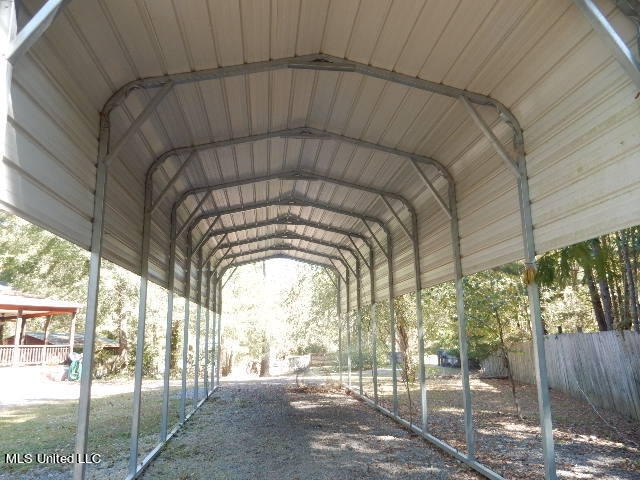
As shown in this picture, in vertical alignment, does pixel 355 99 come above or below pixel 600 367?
above

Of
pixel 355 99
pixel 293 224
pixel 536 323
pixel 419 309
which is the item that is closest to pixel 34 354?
pixel 293 224

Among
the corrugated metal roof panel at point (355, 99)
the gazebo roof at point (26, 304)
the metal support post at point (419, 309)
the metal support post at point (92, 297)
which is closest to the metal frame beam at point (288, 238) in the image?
the metal support post at point (419, 309)

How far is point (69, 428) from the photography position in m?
7.91

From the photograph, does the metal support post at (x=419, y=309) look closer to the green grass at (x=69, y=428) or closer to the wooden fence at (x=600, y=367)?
the wooden fence at (x=600, y=367)

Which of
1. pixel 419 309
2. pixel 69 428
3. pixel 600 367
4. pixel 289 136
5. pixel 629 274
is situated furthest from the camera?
pixel 600 367

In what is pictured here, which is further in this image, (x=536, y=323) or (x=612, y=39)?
(x=536, y=323)

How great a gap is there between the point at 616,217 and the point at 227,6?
10.1ft

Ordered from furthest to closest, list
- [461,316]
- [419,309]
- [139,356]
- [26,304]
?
[26,304]
[419,309]
[461,316]
[139,356]

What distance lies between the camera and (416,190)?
7266 mm

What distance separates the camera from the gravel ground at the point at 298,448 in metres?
5.28

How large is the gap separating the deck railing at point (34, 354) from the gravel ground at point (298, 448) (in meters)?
9.69

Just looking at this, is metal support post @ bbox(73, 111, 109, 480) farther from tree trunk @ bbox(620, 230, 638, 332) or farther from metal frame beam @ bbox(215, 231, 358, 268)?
metal frame beam @ bbox(215, 231, 358, 268)

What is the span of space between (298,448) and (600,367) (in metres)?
5.62

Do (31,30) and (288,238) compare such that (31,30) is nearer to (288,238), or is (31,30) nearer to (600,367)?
(600,367)
